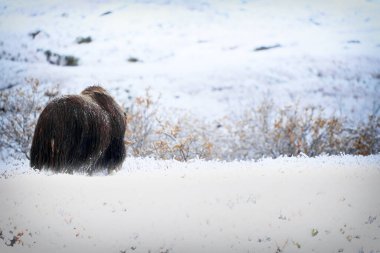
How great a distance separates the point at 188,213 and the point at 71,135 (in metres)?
2.36

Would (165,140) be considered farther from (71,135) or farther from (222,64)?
(222,64)

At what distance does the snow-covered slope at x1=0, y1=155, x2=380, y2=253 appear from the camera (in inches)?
232

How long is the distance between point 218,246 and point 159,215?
972 mm

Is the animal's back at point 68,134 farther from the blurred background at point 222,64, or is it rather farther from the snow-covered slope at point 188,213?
the blurred background at point 222,64

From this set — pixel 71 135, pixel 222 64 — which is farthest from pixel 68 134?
pixel 222 64

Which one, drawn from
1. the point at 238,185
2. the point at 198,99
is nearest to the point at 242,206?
the point at 238,185

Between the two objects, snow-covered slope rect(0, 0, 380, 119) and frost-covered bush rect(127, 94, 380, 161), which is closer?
frost-covered bush rect(127, 94, 380, 161)

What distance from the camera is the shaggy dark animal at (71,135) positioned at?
7.26 metres

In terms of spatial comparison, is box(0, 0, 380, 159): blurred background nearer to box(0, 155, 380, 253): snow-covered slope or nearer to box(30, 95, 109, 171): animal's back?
box(30, 95, 109, 171): animal's back

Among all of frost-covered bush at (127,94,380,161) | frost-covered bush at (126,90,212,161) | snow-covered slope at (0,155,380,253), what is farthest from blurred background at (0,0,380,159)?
snow-covered slope at (0,155,380,253)

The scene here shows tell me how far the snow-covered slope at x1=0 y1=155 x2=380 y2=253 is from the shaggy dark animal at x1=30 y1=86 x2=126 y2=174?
308mm

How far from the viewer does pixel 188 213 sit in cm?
641

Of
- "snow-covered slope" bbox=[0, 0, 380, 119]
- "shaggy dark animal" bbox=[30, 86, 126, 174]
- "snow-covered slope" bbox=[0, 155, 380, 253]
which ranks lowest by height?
"snow-covered slope" bbox=[0, 0, 380, 119]

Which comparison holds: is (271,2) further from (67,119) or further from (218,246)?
(218,246)
